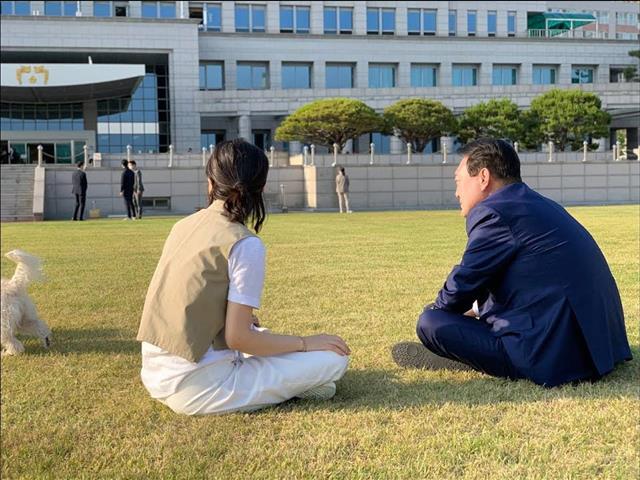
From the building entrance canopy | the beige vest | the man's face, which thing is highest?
the building entrance canopy

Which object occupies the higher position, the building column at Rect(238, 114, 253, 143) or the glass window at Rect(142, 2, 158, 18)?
the glass window at Rect(142, 2, 158, 18)

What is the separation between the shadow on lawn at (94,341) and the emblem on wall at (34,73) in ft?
125

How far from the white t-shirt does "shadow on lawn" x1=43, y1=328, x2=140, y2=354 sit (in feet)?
4.84

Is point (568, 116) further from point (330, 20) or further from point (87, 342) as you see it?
point (87, 342)

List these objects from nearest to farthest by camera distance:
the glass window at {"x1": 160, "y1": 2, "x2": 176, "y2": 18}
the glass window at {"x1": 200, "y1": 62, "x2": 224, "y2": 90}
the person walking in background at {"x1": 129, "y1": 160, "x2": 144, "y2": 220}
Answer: the person walking in background at {"x1": 129, "y1": 160, "x2": 144, "y2": 220}, the glass window at {"x1": 160, "y1": 2, "x2": 176, "y2": 18}, the glass window at {"x1": 200, "y1": 62, "x2": 224, "y2": 90}

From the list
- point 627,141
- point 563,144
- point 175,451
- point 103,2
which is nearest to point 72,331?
point 175,451

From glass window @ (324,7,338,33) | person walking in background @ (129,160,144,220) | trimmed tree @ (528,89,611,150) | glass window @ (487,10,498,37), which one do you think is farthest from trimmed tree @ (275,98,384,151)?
glass window @ (487,10,498,37)

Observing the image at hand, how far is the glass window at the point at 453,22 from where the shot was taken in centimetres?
5541

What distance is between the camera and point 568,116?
125 feet

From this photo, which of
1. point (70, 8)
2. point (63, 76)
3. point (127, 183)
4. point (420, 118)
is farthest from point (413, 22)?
point (127, 183)

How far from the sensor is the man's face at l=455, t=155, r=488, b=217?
3.82 metres

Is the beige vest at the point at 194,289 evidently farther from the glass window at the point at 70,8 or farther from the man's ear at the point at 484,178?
the glass window at the point at 70,8

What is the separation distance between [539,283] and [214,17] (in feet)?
170

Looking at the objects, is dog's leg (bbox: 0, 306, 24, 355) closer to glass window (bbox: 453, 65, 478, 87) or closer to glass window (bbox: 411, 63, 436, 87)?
glass window (bbox: 411, 63, 436, 87)
